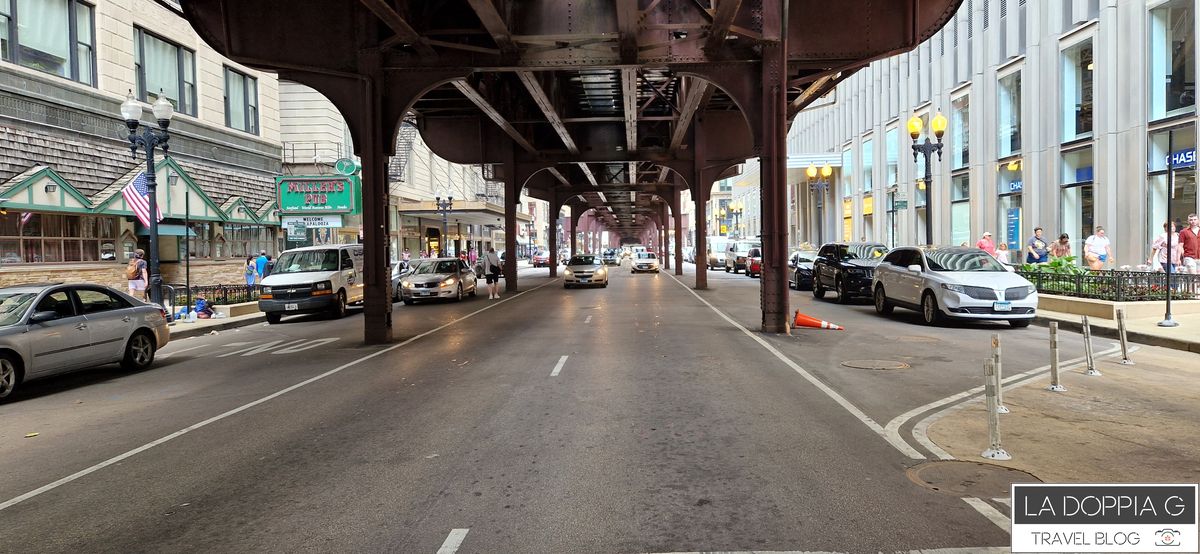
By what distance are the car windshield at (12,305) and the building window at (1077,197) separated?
27430 millimetres

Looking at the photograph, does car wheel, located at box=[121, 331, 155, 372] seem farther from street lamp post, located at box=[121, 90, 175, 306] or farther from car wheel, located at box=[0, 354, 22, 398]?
street lamp post, located at box=[121, 90, 175, 306]

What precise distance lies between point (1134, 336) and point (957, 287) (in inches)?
122

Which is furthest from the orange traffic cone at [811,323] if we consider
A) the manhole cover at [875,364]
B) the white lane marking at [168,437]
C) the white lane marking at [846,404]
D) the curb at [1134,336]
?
the white lane marking at [168,437]

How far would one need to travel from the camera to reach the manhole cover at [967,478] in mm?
5105

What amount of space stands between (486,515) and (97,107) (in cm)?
2576

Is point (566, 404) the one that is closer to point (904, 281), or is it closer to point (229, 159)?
point (904, 281)

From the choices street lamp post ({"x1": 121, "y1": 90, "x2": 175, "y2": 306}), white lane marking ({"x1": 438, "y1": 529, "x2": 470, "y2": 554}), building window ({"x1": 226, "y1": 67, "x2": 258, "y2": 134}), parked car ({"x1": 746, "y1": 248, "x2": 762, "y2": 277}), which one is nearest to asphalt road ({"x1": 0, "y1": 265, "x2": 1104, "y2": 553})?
white lane marking ({"x1": 438, "y1": 529, "x2": 470, "y2": 554})

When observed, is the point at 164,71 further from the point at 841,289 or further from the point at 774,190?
the point at 841,289

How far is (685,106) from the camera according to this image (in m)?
23.4

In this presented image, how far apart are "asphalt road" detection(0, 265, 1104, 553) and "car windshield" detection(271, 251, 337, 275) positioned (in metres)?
8.96

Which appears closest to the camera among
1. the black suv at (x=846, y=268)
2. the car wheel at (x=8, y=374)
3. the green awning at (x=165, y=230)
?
the car wheel at (x=8, y=374)

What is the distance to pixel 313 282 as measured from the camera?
20781 millimetres

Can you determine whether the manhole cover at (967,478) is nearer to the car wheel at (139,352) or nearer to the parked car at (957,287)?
the parked car at (957,287)

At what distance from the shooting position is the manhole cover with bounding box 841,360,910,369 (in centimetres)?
1066
